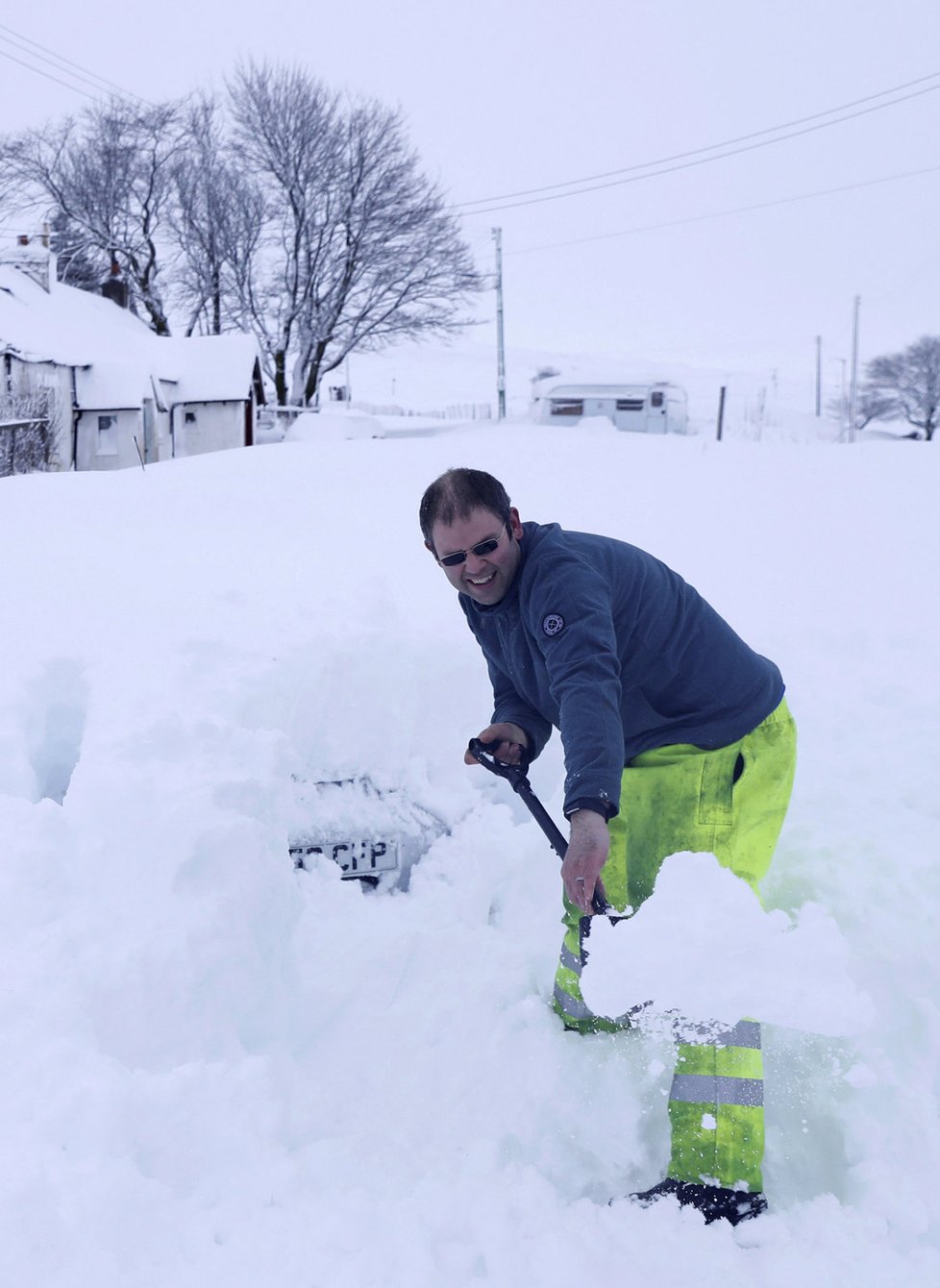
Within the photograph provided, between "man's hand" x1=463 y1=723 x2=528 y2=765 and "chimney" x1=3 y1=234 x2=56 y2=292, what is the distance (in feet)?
86.3

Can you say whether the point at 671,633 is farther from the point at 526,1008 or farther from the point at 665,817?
the point at 526,1008

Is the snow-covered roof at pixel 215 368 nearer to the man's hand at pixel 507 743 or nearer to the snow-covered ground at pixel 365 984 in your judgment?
the snow-covered ground at pixel 365 984

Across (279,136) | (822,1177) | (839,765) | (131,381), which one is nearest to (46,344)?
(131,381)

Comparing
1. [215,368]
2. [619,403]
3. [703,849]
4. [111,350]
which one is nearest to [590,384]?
[619,403]

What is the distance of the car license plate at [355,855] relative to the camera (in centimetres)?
→ 348

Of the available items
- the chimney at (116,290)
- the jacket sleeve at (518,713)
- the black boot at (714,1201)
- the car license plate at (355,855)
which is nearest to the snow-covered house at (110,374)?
the chimney at (116,290)

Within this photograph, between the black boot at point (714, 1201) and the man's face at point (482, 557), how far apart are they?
135 cm

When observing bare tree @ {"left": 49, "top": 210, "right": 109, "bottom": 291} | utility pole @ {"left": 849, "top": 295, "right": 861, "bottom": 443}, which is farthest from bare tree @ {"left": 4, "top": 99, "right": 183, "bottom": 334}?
utility pole @ {"left": 849, "top": 295, "right": 861, "bottom": 443}

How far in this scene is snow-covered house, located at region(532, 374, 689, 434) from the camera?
28.7 m

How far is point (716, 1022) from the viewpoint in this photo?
2242mm

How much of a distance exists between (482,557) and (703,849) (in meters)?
0.94

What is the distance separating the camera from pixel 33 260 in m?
24.7

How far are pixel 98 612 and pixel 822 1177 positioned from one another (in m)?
3.45

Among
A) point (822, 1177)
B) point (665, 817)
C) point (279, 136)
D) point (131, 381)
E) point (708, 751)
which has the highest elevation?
point (279, 136)
